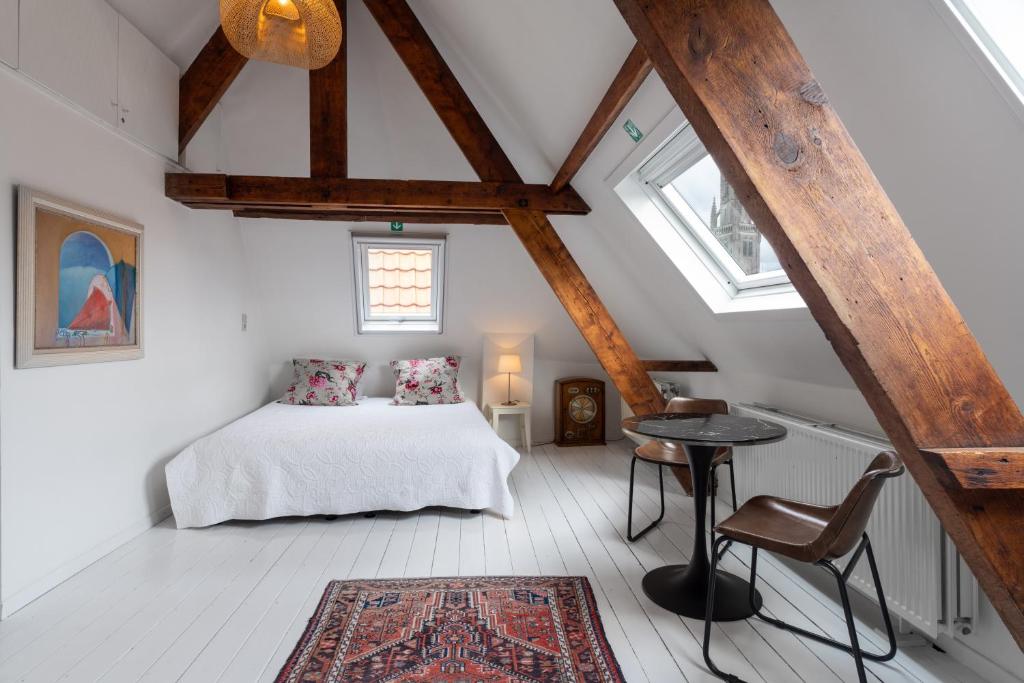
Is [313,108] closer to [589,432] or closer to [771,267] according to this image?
[771,267]

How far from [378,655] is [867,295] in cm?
182

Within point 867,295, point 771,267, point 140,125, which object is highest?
point 140,125

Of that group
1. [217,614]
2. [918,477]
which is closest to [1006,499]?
[918,477]

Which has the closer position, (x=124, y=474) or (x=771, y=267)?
(x=771, y=267)

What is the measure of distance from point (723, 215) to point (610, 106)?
932 millimetres

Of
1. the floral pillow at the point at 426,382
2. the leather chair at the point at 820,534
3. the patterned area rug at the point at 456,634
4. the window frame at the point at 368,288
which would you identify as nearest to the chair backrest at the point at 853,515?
the leather chair at the point at 820,534

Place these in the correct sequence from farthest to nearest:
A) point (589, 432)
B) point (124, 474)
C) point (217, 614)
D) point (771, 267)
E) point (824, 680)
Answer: point (589, 432) < point (124, 474) < point (771, 267) < point (217, 614) < point (824, 680)

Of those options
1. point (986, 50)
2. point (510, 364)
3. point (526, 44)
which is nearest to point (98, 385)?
point (526, 44)

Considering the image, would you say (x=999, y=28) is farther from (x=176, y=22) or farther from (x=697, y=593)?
A: (x=176, y=22)

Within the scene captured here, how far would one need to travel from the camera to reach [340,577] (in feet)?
8.03

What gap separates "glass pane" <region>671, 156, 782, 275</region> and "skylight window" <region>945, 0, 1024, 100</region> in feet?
4.88

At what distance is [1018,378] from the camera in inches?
58.5

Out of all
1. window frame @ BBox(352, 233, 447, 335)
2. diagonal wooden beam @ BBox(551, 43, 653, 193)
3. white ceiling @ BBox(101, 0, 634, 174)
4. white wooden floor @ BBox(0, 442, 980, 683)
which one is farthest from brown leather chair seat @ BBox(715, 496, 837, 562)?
window frame @ BBox(352, 233, 447, 335)

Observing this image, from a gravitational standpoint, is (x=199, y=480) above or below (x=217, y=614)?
above
